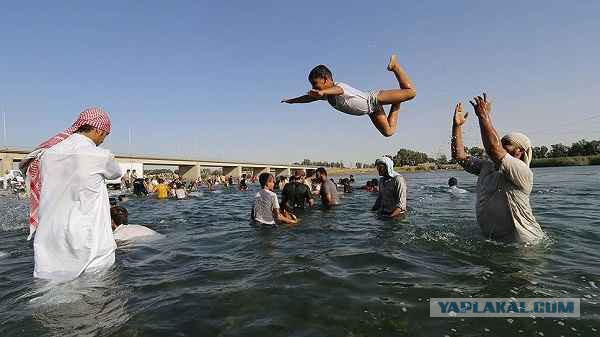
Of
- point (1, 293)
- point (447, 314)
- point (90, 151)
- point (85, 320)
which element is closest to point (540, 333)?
point (447, 314)

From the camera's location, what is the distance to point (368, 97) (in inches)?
219

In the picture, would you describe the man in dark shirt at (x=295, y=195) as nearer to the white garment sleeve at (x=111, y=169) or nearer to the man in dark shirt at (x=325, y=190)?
the man in dark shirt at (x=325, y=190)

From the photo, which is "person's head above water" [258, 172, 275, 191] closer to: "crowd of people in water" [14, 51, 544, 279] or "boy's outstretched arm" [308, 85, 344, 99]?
"crowd of people in water" [14, 51, 544, 279]

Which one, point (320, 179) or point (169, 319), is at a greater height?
point (320, 179)

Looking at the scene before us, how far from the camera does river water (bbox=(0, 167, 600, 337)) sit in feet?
10.2

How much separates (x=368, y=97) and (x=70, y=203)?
178 inches

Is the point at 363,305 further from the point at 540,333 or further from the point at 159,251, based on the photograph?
the point at 159,251

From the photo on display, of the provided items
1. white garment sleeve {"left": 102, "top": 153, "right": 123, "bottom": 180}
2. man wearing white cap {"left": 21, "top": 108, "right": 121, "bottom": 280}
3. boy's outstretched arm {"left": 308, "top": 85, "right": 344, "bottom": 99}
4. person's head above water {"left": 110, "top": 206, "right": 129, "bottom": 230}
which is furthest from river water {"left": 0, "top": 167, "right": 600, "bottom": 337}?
boy's outstretched arm {"left": 308, "top": 85, "right": 344, "bottom": 99}

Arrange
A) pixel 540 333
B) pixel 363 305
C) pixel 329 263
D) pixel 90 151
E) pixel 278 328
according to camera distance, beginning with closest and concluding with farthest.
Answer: pixel 540 333 < pixel 278 328 < pixel 363 305 < pixel 90 151 < pixel 329 263

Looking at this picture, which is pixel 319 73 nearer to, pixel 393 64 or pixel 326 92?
pixel 326 92

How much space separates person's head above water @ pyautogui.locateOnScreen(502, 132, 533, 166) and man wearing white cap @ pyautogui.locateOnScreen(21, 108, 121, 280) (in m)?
5.80

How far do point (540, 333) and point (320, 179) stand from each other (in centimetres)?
994

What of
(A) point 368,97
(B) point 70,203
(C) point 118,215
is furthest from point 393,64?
(C) point 118,215

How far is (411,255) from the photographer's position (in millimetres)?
5535
